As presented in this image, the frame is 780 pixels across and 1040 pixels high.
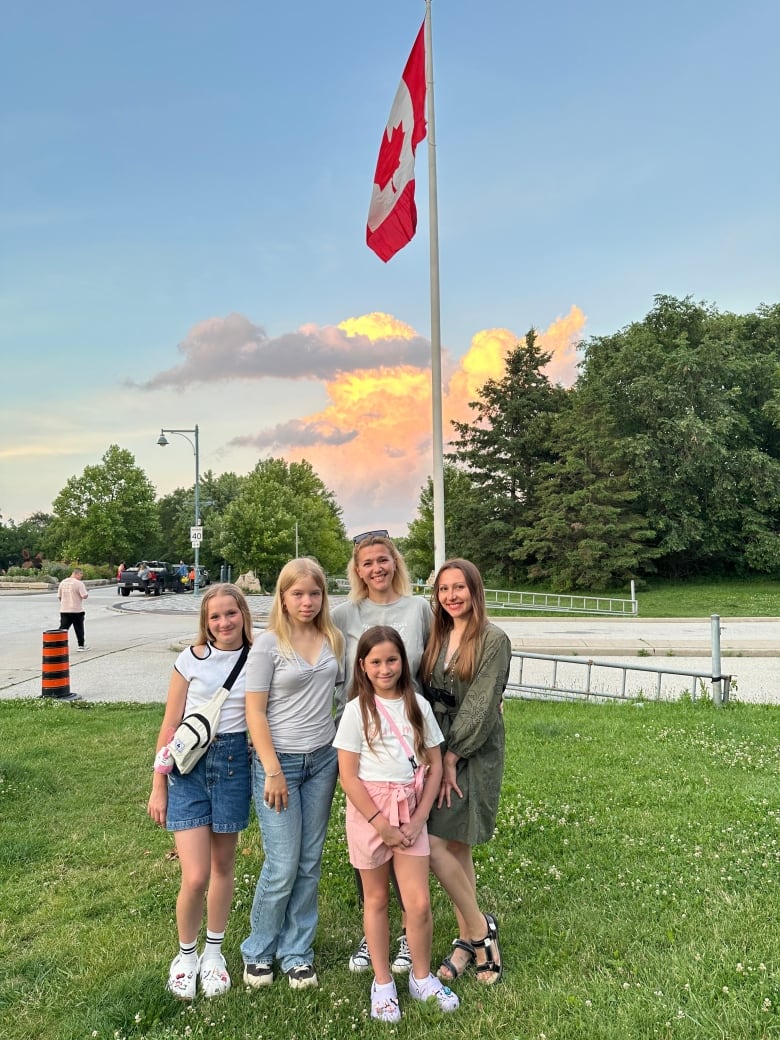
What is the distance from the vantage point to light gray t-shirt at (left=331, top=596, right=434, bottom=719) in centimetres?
336

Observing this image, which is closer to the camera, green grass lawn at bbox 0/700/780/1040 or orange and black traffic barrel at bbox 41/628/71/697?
green grass lawn at bbox 0/700/780/1040

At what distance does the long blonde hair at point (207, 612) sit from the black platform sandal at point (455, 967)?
5.62 ft

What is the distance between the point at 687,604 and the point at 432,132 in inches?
990

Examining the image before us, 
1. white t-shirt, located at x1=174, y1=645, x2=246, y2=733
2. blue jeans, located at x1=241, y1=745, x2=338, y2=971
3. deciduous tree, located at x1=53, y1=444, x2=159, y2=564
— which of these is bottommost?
blue jeans, located at x1=241, y1=745, x2=338, y2=971

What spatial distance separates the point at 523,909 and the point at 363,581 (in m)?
2.06

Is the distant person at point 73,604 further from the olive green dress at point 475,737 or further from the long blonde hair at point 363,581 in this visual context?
the olive green dress at point 475,737

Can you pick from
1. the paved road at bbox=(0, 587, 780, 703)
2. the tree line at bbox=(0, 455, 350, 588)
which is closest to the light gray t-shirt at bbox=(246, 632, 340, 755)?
the paved road at bbox=(0, 587, 780, 703)

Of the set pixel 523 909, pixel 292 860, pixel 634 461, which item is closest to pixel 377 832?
pixel 292 860

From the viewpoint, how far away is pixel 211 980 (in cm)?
314

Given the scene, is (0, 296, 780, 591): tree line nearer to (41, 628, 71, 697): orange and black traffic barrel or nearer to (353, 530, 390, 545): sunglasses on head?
(41, 628, 71, 697): orange and black traffic barrel

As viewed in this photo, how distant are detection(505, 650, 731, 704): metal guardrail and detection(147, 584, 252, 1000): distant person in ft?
22.2

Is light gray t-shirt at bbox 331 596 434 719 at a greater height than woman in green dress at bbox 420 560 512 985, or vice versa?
light gray t-shirt at bbox 331 596 434 719

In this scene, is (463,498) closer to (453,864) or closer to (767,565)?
(767,565)

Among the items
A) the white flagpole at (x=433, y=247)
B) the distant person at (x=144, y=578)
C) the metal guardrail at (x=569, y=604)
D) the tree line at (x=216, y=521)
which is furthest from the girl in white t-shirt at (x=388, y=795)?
the tree line at (x=216, y=521)
